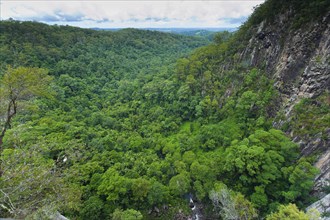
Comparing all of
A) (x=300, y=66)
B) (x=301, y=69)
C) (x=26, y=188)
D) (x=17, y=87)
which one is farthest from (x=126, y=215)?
(x=300, y=66)

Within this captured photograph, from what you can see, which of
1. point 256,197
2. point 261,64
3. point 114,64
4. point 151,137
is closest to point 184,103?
point 151,137

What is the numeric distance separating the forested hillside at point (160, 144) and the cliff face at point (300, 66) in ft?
2.62

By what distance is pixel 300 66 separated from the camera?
26688 millimetres

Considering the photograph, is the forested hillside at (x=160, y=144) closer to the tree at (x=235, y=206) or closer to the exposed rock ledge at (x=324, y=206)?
the tree at (x=235, y=206)

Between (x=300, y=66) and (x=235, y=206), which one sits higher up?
(x=300, y=66)

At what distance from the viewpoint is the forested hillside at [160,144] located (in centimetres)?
1256

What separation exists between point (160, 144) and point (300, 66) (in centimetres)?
2105

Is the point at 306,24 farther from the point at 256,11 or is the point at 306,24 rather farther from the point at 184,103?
the point at 184,103

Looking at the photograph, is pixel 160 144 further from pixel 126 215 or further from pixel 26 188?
pixel 26 188

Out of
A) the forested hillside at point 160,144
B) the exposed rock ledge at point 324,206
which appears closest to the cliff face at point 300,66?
the forested hillside at point 160,144

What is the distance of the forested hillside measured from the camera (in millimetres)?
12562

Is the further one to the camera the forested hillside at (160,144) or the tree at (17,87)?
the forested hillside at (160,144)

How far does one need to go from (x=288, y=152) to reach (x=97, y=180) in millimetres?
20423

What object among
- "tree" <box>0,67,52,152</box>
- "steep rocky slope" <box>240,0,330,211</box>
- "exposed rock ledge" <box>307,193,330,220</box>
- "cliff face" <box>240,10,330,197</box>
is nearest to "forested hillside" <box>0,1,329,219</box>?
"tree" <box>0,67,52,152</box>
